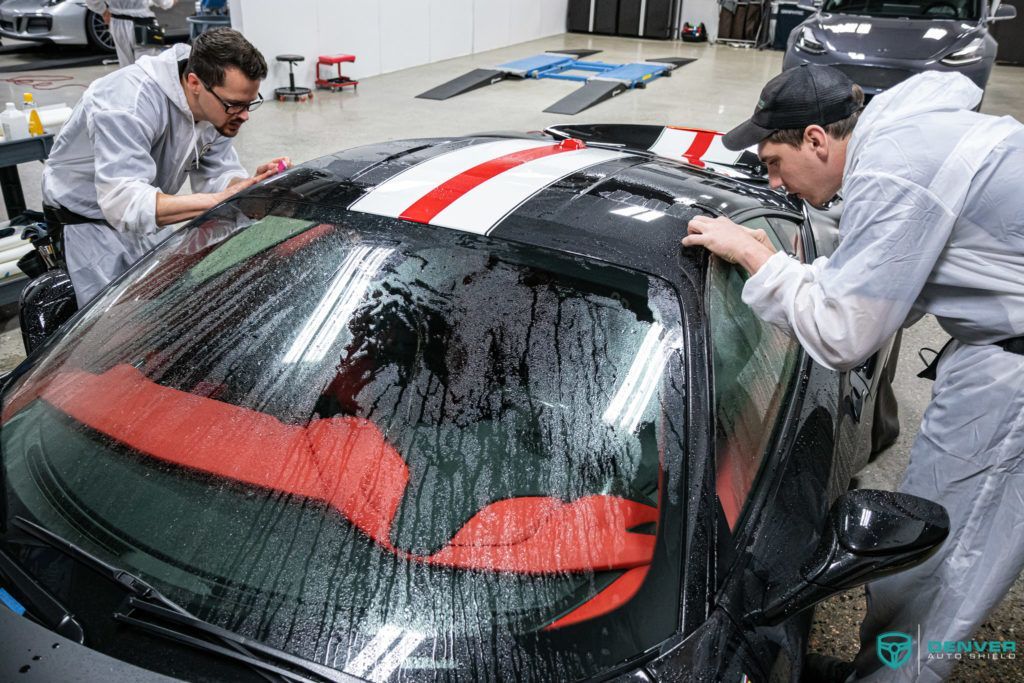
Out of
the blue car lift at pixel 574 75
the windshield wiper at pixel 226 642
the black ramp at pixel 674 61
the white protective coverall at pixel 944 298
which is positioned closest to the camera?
the windshield wiper at pixel 226 642

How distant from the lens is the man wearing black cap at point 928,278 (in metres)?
1.42

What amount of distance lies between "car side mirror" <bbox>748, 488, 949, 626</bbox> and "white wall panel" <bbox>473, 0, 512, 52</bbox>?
11.3 meters

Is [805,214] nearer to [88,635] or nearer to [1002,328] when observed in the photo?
[1002,328]

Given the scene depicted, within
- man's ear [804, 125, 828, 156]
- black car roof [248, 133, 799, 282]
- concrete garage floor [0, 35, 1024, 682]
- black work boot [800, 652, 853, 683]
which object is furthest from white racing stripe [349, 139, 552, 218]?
concrete garage floor [0, 35, 1024, 682]

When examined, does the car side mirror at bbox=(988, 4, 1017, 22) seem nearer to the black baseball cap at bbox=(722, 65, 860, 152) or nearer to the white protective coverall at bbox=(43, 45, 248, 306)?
the black baseball cap at bbox=(722, 65, 860, 152)

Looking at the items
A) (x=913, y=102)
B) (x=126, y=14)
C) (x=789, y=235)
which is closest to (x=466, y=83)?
(x=126, y=14)

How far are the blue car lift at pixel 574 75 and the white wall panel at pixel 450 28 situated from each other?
1056mm

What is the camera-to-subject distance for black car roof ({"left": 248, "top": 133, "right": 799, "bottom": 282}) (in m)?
1.47

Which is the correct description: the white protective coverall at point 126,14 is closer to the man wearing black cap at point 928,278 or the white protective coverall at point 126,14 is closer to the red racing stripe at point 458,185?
the red racing stripe at point 458,185

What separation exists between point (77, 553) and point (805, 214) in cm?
188

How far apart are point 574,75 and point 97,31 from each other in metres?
5.39

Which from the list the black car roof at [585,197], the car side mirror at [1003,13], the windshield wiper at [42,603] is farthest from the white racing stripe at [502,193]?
the car side mirror at [1003,13]

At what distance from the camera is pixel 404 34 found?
9883 millimetres

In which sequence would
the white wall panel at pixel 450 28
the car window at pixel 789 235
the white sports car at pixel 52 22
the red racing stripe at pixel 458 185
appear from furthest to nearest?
the white wall panel at pixel 450 28 → the white sports car at pixel 52 22 → the car window at pixel 789 235 → the red racing stripe at pixel 458 185
